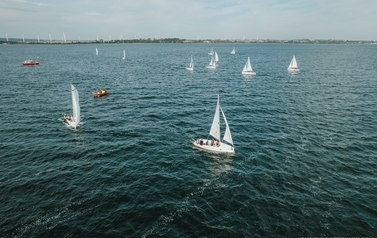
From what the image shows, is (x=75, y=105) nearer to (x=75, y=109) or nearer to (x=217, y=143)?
(x=75, y=109)

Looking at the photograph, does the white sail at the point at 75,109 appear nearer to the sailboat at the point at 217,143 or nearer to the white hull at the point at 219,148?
the sailboat at the point at 217,143

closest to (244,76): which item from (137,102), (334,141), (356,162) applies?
(137,102)

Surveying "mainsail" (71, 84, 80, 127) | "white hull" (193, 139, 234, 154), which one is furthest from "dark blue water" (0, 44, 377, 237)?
"mainsail" (71, 84, 80, 127)

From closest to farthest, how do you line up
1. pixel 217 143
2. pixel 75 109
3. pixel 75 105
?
pixel 217 143, pixel 75 105, pixel 75 109

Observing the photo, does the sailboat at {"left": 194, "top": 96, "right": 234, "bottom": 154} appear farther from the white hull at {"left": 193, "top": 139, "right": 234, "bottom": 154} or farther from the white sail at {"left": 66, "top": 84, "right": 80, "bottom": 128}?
the white sail at {"left": 66, "top": 84, "right": 80, "bottom": 128}

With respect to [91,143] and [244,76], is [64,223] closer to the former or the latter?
[91,143]

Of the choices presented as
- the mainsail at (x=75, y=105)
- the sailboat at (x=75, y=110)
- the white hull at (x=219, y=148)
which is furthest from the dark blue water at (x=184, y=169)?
the mainsail at (x=75, y=105)

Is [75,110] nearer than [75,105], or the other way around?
[75,105]

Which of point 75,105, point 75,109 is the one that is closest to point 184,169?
point 75,109

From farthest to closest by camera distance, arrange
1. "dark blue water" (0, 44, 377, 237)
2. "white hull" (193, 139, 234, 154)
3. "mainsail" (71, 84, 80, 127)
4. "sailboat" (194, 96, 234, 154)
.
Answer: "mainsail" (71, 84, 80, 127) < "sailboat" (194, 96, 234, 154) < "white hull" (193, 139, 234, 154) < "dark blue water" (0, 44, 377, 237)
